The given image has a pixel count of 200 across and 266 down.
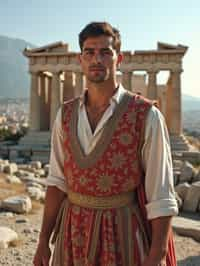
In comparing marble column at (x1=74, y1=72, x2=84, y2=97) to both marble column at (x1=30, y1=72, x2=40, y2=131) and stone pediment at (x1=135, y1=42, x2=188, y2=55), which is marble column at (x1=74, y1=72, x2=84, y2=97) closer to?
marble column at (x1=30, y1=72, x2=40, y2=131)

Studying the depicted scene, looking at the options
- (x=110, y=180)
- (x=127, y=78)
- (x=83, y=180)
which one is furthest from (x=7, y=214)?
(x=127, y=78)

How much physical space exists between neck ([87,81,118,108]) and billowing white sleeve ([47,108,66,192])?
0.31m

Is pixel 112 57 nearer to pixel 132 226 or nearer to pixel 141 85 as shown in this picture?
pixel 132 226

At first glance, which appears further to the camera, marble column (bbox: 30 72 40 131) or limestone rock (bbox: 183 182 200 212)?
marble column (bbox: 30 72 40 131)

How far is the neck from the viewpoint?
2.38 meters

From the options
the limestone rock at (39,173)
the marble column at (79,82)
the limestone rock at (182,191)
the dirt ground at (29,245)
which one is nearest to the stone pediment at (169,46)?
the marble column at (79,82)

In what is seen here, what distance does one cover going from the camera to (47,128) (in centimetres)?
2714

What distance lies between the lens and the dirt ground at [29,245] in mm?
5779

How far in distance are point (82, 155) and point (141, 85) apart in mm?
32148

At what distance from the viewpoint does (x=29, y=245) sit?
6387mm

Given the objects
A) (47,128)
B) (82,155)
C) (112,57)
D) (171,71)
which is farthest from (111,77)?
(47,128)

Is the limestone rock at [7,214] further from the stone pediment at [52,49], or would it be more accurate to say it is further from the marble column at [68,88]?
the marble column at [68,88]

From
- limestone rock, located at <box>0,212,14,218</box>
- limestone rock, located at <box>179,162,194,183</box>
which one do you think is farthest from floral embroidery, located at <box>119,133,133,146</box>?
limestone rock, located at <box>179,162,194,183</box>

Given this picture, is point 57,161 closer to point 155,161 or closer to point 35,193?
point 155,161
